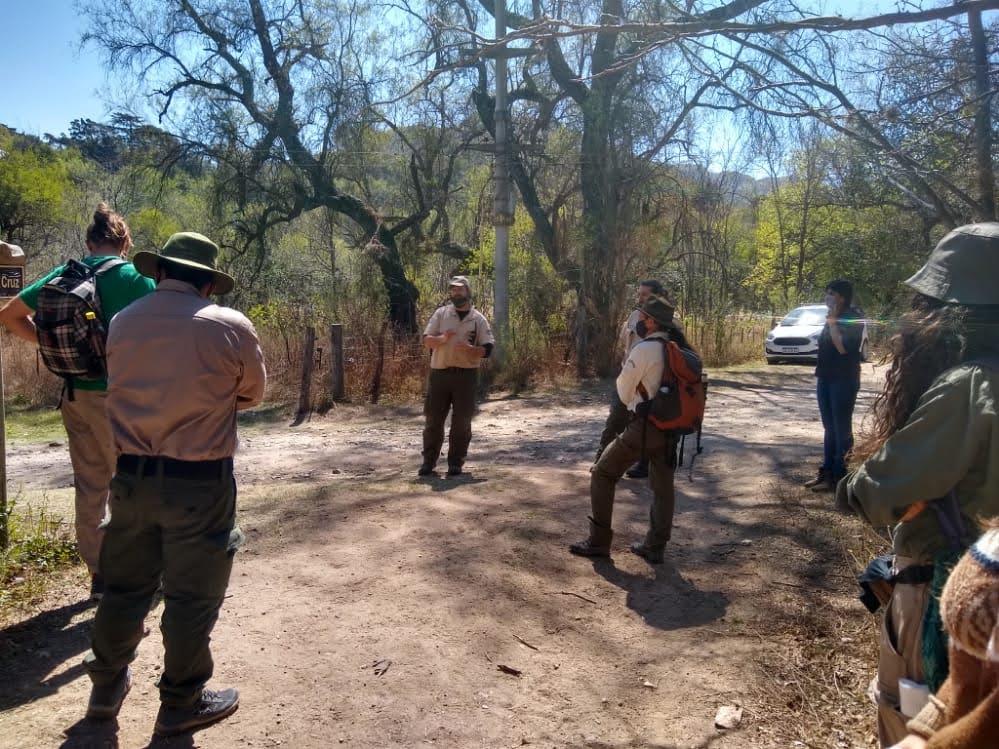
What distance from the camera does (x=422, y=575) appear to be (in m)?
4.66

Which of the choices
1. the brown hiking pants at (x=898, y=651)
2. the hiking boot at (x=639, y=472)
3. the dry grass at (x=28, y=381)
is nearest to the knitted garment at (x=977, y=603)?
the brown hiking pants at (x=898, y=651)

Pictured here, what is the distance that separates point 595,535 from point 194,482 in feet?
9.18

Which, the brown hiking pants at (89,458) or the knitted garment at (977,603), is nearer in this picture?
the knitted garment at (977,603)

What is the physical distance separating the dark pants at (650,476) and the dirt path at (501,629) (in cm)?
22

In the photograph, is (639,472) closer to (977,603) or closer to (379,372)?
(977,603)

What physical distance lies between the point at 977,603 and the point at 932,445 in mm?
884

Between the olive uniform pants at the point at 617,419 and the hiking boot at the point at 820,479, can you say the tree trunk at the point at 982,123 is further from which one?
the olive uniform pants at the point at 617,419

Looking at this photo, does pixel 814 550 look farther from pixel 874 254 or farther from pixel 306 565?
pixel 874 254

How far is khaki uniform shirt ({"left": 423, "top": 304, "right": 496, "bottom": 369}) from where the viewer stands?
709cm

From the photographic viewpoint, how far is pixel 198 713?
3098 mm

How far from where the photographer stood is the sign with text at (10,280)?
4.50 metres

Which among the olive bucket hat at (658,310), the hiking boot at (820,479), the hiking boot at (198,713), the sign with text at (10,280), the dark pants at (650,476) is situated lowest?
the hiking boot at (198,713)

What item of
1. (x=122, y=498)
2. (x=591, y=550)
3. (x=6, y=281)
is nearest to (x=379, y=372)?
(x=591, y=550)

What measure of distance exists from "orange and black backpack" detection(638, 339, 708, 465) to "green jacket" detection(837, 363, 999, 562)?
2510mm
